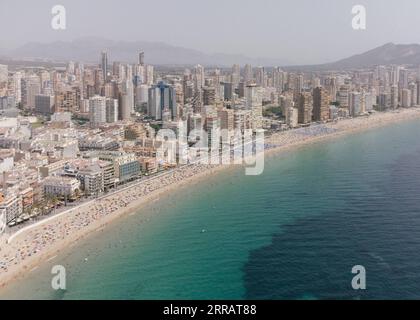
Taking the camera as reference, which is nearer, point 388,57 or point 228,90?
point 228,90

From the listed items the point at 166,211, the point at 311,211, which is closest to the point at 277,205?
the point at 311,211

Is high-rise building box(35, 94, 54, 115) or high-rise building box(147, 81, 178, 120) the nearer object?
high-rise building box(147, 81, 178, 120)

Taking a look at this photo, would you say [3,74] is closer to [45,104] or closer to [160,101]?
[45,104]

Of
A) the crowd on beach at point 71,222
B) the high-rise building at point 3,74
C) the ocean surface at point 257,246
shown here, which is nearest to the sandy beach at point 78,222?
the crowd on beach at point 71,222

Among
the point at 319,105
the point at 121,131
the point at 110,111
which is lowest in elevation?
the point at 121,131

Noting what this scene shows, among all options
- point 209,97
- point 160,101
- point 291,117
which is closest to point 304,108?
point 291,117

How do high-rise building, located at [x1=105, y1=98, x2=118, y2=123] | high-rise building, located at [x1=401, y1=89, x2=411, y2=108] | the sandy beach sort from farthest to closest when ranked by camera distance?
high-rise building, located at [x1=401, y1=89, x2=411, y2=108], high-rise building, located at [x1=105, y1=98, x2=118, y2=123], the sandy beach

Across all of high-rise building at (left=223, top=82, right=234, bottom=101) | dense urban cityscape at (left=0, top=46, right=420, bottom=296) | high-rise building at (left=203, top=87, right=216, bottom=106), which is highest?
high-rise building at (left=223, top=82, right=234, bottom=101)

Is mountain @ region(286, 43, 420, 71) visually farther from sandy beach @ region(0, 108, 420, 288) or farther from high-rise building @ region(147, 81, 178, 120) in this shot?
sandy beach @ region(0, 108, 420, 288)

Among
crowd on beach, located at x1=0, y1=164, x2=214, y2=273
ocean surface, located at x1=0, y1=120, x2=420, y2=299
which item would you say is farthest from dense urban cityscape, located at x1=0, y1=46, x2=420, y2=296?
ocean surface, located at x1=0, y1=120, x2=420, y2=299

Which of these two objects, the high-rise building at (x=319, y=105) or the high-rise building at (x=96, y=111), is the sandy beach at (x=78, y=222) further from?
the high-rise building at (x=319, y=105)
